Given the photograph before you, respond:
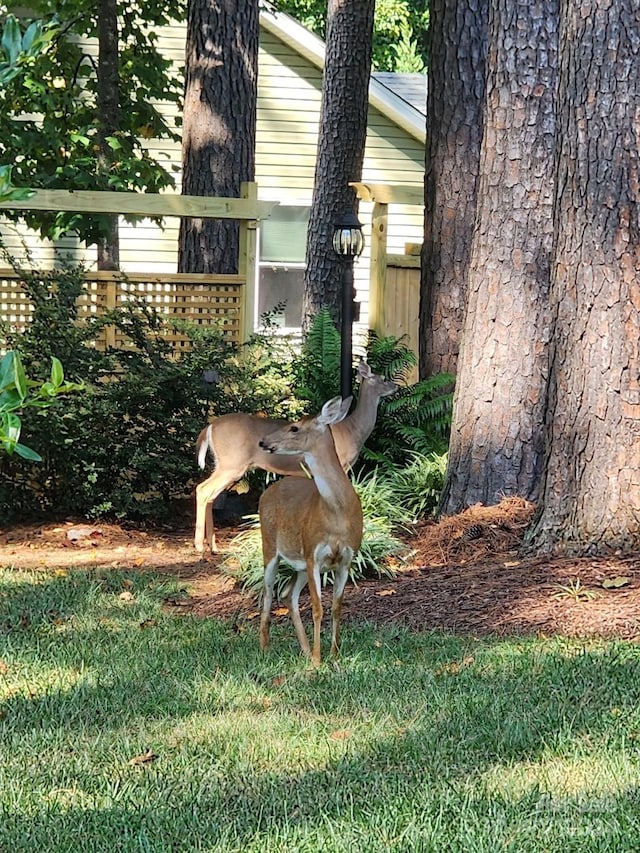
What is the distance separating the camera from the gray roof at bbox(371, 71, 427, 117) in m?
21.5

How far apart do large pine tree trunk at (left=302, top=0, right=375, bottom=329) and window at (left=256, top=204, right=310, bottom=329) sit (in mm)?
4768

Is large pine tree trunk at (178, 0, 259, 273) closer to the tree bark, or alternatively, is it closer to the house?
the tree bark

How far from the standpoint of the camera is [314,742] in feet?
16.5

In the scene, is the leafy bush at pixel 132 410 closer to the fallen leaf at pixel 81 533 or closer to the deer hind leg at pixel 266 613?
the fallen leaf at pixel 81 533

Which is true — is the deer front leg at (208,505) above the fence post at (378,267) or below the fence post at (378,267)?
below

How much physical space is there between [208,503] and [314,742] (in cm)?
488

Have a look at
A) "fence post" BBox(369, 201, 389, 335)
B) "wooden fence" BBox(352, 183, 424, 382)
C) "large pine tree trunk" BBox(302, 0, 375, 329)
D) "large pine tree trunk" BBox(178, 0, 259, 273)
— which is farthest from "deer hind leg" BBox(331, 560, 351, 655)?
"large pine tree trunk" BBox(302, 0, 375, 329)

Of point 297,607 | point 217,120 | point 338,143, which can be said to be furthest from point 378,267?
point 297,607

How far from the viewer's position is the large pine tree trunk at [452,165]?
10.8 metres

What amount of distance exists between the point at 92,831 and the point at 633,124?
4.89 meters

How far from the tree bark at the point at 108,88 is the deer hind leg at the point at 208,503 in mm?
4656

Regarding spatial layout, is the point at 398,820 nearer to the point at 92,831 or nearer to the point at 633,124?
the point at 92,831

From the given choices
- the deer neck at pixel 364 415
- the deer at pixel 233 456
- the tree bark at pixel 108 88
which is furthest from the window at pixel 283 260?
the deer at pixel 233 456

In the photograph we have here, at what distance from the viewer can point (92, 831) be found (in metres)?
4.19
